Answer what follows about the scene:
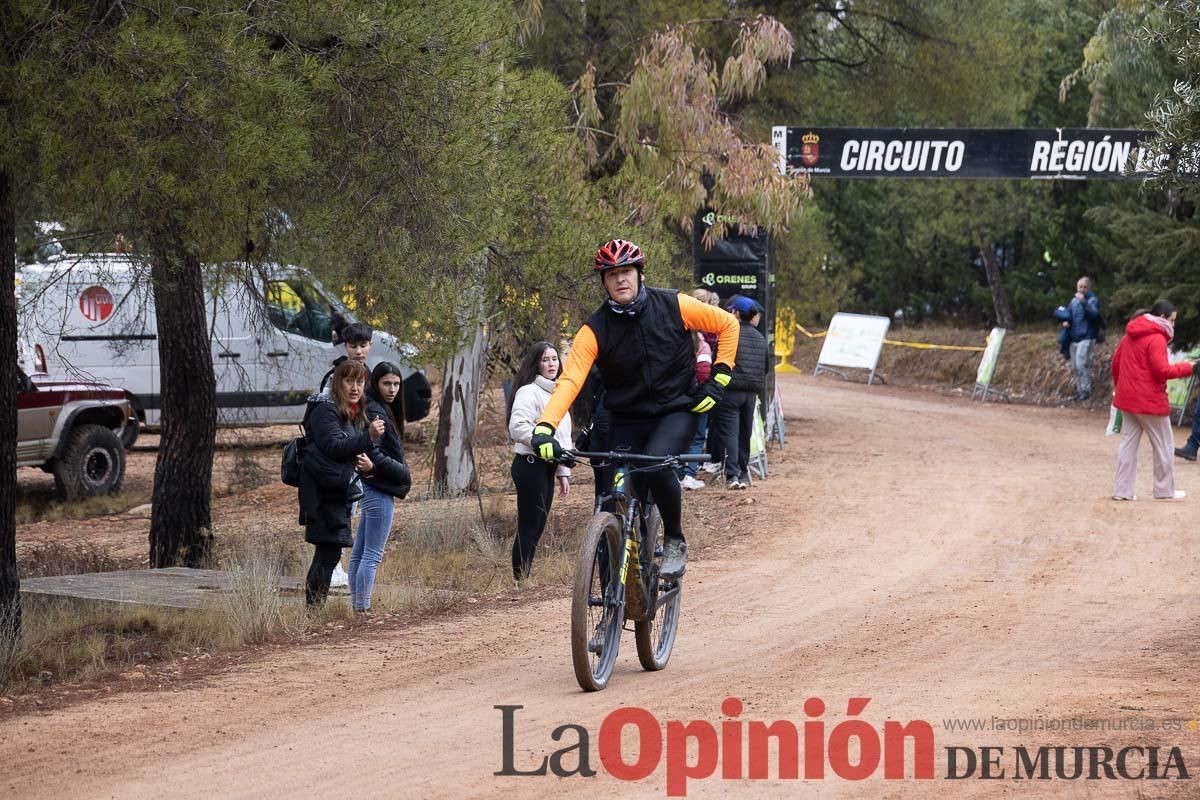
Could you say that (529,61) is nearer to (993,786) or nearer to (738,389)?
(738,389)

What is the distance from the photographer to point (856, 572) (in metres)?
11.9

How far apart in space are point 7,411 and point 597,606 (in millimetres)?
3960

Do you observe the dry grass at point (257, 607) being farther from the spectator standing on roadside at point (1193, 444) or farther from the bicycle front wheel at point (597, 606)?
the spectator standing on roadside at point (1193, 444)

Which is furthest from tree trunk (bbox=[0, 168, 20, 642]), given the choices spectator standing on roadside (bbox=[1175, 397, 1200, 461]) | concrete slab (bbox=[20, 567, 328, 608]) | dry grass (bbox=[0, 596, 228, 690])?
spectator standing on roadside (bbox=[1175, 397, 1200, 461])

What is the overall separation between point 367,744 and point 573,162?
922cm

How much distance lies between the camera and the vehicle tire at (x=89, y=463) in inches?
720

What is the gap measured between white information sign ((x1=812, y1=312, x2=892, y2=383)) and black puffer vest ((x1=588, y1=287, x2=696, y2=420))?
24.9 meters

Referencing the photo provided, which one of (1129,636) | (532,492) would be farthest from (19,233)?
(1129,636)

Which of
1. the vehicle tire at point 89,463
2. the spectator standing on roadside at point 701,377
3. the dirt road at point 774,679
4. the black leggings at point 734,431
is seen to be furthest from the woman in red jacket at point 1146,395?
the vehicle tire at point 89,463

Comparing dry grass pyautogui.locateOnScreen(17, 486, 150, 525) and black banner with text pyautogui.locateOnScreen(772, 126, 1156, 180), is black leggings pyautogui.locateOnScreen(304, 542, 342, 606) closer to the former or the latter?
dry grass pyautogui.locateOnScreen(17, 486, 150, 525)

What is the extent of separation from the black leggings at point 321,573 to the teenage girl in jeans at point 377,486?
0.16m

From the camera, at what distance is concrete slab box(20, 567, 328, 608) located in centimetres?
1031

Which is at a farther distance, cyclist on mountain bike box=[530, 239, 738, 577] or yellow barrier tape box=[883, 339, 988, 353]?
yellow barrier tape box=[883, 339, 988, 353]

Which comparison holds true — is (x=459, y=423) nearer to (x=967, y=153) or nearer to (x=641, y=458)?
(x=967, y=153)
